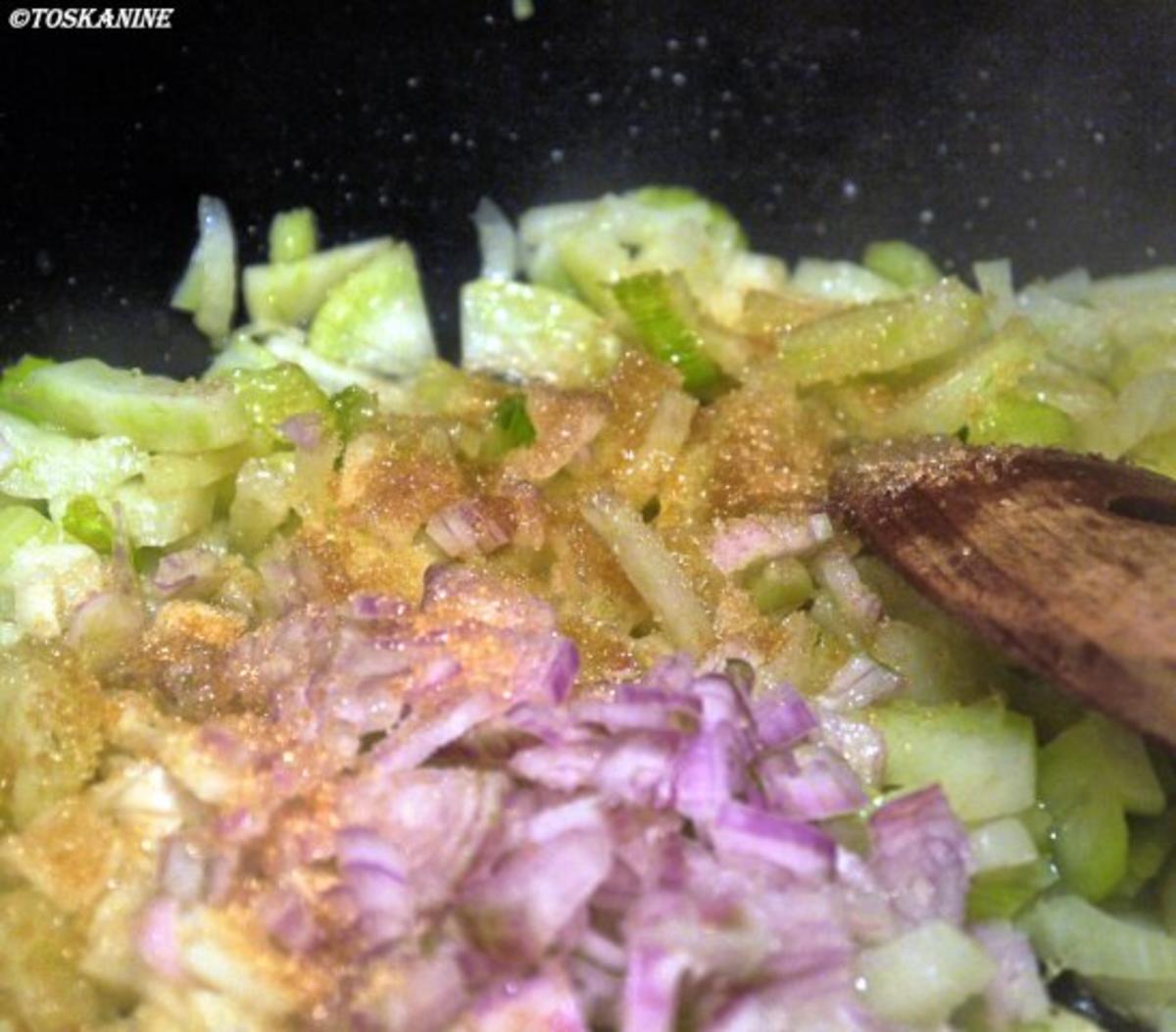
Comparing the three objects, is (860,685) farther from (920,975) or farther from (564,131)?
(564,131)

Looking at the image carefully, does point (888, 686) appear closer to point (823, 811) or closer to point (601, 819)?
point (823, 811)

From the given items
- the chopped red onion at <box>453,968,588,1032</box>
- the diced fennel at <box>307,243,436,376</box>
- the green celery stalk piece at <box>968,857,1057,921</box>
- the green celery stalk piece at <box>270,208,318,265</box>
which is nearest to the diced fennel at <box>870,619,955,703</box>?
the green celery stalk piece at <box>968,857,1057,921</box>

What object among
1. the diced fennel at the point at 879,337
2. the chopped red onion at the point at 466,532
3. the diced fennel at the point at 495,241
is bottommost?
the chopped red onion at the point at 466,532

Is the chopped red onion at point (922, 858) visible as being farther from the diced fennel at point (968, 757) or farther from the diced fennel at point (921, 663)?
the diced fennel at point (921, 663)

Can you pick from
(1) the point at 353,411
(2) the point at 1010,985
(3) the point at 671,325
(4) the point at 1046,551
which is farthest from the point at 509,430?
(2) the point at 1010,985

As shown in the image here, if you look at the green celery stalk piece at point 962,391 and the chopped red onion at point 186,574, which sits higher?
the green celery stalk piece at point 962,391

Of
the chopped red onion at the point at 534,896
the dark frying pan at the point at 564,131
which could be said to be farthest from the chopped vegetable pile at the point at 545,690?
the dark frying pan at the point at 564,131
